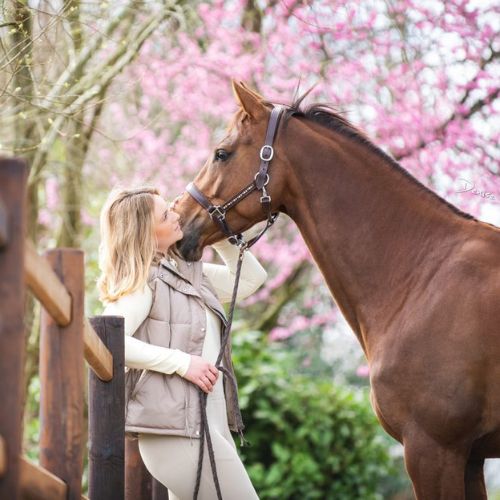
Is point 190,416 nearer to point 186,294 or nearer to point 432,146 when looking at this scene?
point 186,294

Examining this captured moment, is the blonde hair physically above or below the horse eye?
below

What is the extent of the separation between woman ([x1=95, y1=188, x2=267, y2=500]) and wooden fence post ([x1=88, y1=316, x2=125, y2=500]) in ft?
0.21

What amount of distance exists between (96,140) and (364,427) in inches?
173

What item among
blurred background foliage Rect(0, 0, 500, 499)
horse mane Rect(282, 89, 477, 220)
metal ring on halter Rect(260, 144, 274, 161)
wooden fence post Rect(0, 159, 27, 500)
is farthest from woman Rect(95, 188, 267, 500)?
blurred background foliage Rect(0, 0, 500, 499)

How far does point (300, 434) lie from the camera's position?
6.93m

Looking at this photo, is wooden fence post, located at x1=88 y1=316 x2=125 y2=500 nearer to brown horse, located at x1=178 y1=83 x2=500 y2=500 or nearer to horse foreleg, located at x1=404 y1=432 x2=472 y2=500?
brown horse, located at x1=178 y1=83 x2=500 y2=500

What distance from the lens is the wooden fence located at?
1819 millimetres

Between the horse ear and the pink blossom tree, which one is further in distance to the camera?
the pink blossom tree

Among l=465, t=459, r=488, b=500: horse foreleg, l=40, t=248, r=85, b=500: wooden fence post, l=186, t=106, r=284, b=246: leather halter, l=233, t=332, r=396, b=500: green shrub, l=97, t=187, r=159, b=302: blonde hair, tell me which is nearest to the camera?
l=40, t=248, r=85, b=500: wooden fence post

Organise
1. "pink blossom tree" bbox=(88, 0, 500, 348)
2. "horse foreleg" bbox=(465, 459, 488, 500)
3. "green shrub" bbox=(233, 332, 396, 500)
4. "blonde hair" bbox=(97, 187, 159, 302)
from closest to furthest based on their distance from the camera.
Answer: "blonde hair" bbox=(97, 187, 159, 302)
"horse foreleg" bbox=(465, 459, 488, 500)
"green shrub" bbox=(233, 332, 396, 500)
"pink blossom tree" bbox=(88, 0, 500, 348)

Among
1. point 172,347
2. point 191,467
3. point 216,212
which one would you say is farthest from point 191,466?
point 216,212

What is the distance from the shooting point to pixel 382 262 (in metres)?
3.41

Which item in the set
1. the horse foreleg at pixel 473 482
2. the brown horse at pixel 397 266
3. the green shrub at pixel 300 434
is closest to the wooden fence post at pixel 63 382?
the brown horse at pixel 397 266

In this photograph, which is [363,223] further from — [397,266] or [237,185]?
[237,185]
